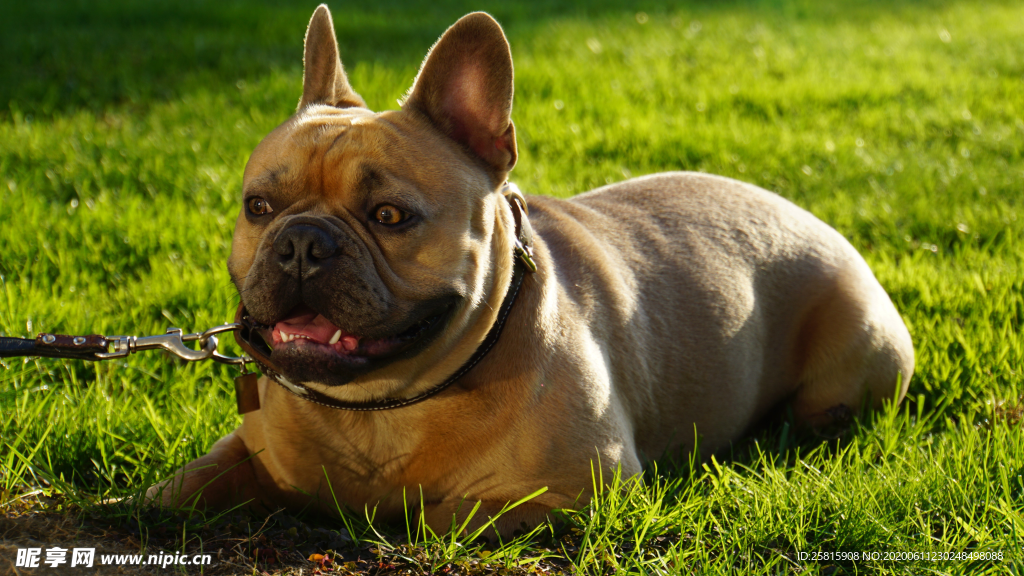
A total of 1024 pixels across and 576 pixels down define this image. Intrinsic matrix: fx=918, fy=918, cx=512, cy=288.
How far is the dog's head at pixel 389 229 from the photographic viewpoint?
2.62m

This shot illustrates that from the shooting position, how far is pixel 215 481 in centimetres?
303

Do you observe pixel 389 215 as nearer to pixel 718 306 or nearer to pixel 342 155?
pixel 342 155

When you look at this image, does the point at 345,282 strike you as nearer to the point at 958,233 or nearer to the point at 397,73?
the point at 958,233

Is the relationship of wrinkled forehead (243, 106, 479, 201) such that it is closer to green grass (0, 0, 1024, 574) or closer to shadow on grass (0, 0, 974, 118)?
green grass (0, 0, 1024, 574)

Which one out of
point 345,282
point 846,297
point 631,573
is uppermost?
point 345,282

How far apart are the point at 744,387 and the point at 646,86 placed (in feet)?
15.1

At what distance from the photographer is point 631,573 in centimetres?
264

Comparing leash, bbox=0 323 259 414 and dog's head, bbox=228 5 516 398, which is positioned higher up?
dog's head, bbox=228 5 516 398

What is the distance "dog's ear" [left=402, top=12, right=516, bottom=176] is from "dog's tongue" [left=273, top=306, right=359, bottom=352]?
2.49 ft

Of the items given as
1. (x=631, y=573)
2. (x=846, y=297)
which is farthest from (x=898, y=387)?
(x=631, y=573)

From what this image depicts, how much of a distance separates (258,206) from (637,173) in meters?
3.73

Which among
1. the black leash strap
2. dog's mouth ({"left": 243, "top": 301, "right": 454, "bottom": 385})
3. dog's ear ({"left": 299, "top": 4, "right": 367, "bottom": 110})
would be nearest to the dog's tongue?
dog's mouth ({"left": 243, "top": 301, "right": 454, "bottom": 385})

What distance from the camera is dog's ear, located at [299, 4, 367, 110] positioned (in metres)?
3.21

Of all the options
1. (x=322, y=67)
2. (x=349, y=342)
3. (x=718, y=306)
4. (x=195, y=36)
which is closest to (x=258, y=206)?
(x=349, y=342)
